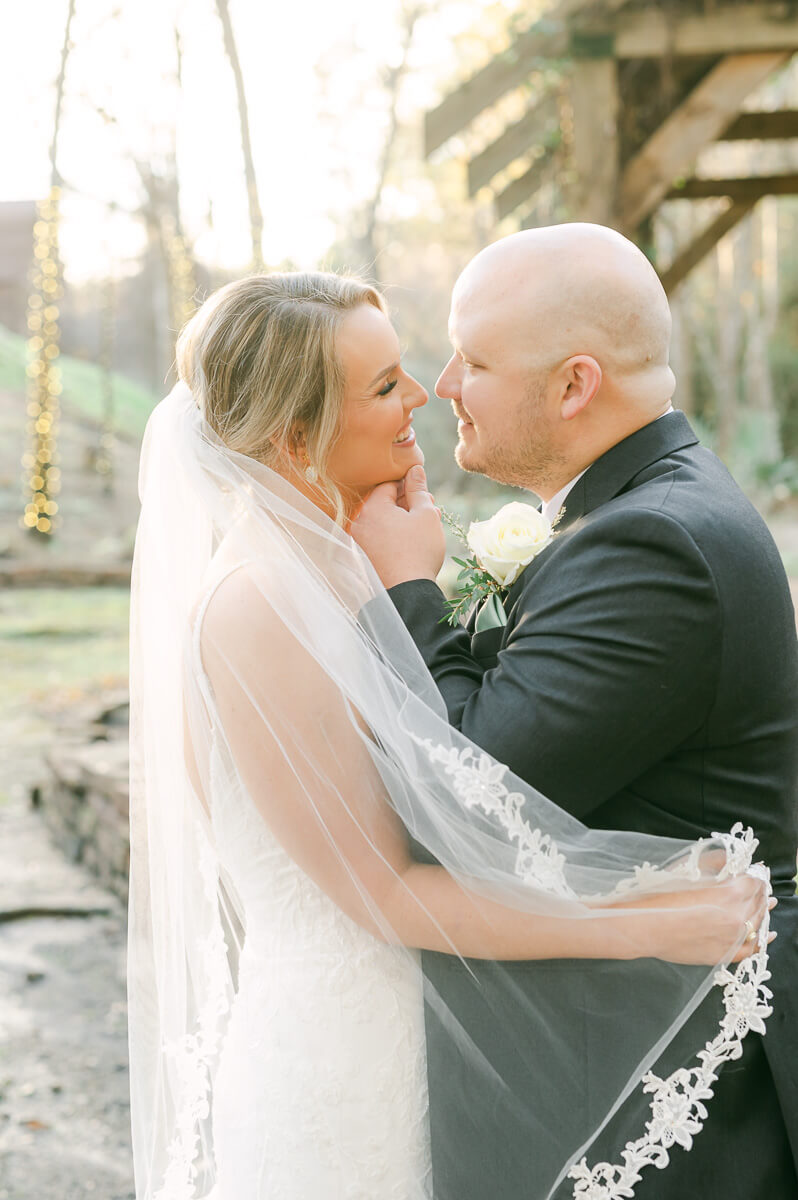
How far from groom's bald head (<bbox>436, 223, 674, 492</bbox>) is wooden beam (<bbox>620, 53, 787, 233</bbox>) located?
4306mm

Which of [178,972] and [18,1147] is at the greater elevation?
[178,972]

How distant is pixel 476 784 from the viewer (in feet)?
6.14

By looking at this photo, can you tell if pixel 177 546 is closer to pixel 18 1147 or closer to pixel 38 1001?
pixel 18 1147

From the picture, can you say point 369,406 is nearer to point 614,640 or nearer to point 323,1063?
point 614,640

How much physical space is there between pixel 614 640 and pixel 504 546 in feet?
1.19

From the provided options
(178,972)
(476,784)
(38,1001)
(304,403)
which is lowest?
(38,1001)

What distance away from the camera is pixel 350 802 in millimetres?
1997

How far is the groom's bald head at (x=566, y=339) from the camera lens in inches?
83.8

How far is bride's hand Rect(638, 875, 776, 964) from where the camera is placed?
1.87 meters

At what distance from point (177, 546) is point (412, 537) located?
19.5 inches

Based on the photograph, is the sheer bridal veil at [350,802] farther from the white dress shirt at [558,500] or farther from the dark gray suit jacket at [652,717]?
the white dress shirt at [558,500]

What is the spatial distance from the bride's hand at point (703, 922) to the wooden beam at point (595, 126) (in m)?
4.82

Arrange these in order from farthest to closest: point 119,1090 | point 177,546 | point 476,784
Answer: point 119,1090, point 177,546, point 476,784

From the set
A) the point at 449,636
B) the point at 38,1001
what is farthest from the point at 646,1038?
the point at 38,1001
